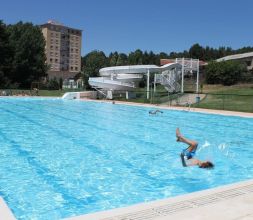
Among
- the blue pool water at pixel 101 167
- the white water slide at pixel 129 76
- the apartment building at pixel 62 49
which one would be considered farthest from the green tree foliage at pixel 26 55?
the blue pool water at pixel 101 167

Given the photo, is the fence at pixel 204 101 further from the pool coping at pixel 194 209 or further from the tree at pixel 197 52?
the tree at pixel 197 52

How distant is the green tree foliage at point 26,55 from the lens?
59.8 metres

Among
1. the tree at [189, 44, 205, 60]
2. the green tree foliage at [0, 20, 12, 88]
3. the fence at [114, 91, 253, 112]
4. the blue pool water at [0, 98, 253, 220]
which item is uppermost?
the tree at [189, 44, 205, 60]

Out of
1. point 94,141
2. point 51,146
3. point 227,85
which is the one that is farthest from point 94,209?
point 227,85

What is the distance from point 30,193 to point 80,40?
394ft

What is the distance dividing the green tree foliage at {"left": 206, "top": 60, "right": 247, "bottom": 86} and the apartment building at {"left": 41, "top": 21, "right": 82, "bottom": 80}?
63.3 metres

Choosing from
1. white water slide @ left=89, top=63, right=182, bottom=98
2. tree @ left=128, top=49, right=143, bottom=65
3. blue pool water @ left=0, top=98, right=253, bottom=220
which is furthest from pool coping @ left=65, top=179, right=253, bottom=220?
tree @ left=128, top=49, right=143, bottom=65

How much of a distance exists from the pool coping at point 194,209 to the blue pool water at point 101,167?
1.07m

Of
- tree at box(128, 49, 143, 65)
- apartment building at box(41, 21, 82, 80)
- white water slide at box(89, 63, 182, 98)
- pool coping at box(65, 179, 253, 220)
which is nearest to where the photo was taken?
pool coping at box(65, 179, 253, 220)

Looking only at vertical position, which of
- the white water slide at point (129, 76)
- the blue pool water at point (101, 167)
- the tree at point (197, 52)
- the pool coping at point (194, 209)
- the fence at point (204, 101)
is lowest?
the blue pool water at point (101, 167)

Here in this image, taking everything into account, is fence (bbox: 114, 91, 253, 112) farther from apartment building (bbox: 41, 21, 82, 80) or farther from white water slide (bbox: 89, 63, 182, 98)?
apartment building (bbox: 41, 21, 82, 80)

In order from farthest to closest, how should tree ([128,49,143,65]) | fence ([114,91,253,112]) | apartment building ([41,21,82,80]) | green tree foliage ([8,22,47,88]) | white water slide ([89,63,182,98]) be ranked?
1. apartment building ([41,21,82,80])
2. tree ([128,49,143,65])
3. green tree foliage ([8,22,47,88])
4. white water slide ([89,63,182,98])
5. fence ([114,91,253,112])

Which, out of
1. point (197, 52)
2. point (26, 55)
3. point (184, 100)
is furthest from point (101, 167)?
point (197, 52)

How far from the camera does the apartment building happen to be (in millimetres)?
111500
